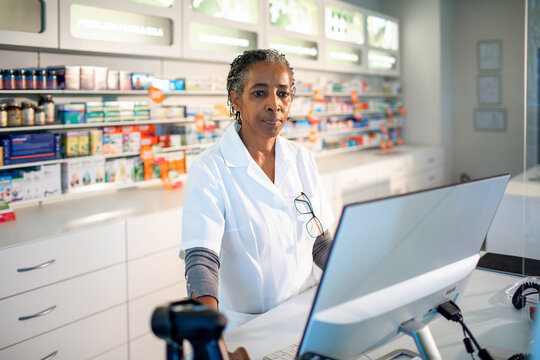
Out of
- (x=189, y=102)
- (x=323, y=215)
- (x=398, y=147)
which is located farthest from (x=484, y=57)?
(x=323, y=215)

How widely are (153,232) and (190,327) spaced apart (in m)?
2.13

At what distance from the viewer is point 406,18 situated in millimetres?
6410

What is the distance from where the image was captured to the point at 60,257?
Answer: 2.29 meters

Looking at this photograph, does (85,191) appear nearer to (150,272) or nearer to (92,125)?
(92,125)

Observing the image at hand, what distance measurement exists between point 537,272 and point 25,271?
2.01 metres

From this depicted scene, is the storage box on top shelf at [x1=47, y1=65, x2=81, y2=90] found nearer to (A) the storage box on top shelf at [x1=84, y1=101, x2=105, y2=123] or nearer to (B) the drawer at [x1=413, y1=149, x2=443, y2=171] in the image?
(A) the storage box on top shelf at [x1=84, y1=101, x2=105, y2=123]

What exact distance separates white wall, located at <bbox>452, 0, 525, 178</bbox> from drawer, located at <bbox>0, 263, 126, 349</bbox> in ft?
17.5

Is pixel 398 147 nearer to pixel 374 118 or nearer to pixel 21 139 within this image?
pixel 374 118

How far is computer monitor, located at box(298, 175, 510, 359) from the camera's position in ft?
2.48

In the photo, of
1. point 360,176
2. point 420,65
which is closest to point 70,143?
point 360,176

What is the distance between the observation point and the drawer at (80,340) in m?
2.18

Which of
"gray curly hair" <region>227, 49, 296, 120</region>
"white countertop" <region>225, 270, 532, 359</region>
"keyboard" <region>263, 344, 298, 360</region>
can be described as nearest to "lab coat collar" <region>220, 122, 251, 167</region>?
"gray curly hair" <region>227, 49, 296, 120</region>

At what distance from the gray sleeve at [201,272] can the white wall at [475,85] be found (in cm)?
572

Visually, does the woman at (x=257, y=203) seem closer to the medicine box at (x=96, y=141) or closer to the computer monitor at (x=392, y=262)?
the computer monitor at (x=392, y=262)
